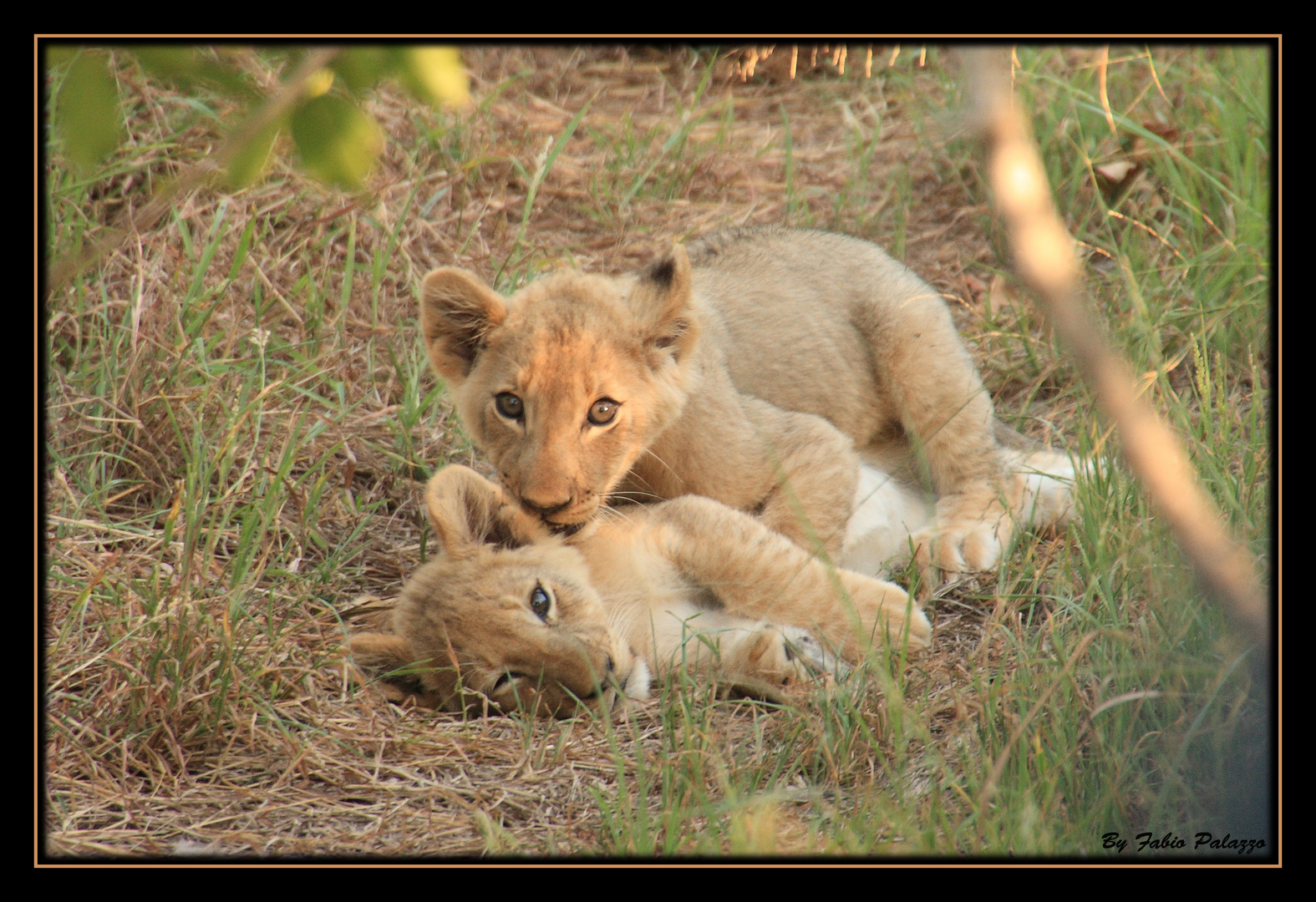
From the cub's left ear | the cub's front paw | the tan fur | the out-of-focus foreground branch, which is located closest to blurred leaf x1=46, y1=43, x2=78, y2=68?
the out-of-focus foreground branch

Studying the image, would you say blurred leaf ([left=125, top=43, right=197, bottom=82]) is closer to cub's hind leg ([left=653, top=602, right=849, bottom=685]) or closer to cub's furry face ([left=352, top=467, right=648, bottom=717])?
A: cub's furry face ([left=352, top=467, right=648, bottom=717])

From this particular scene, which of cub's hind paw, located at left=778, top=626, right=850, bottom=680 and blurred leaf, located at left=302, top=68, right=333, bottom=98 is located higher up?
blurred leaf, located at left=302, top=68, right=333, bottom=98

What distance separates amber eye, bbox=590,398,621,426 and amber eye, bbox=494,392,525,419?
223 millimetres

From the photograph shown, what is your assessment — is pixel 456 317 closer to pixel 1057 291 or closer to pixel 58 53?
pixel 58 53

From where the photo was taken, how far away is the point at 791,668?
134 inches

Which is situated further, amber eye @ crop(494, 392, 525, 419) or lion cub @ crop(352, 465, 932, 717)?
amber eye @ crop(494, 392, 525, 419)

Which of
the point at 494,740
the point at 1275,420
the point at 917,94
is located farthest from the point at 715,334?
the point at 917,94

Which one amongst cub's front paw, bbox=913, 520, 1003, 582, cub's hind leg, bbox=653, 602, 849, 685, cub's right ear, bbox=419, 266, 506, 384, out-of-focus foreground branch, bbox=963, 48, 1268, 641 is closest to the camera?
out-of-focus foreground branch, bbox=963, 48, 1268, 641

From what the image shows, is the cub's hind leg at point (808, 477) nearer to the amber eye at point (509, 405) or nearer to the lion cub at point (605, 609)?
the lion cub at point (605, 609)

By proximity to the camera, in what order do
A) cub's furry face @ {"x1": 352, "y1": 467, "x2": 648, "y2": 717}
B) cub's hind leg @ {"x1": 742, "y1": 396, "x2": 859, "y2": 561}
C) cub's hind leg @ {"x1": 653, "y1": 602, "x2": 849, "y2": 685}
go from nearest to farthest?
cub's furry face @ {"x1": 352, "y1": 467, "x2": 648, "y2": 717}
cub's hind leg @ {"x1": 653, "y1": 602, "x2": 849, "y2": 685}
cub's hind leg @ {"x1": 742, "y1": 396, "x2": 859, "y2": 561}

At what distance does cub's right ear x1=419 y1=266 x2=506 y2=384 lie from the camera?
373cm

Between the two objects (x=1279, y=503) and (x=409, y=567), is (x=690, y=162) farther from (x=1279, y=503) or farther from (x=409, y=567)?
(x=1279, y=503)

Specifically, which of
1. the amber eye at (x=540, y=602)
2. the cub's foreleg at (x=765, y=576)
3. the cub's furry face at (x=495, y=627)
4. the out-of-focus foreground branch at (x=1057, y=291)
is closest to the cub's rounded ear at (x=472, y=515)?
the cub's furry face at (x=495, y=627)

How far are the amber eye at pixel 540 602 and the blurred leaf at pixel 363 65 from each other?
7.04 ft
